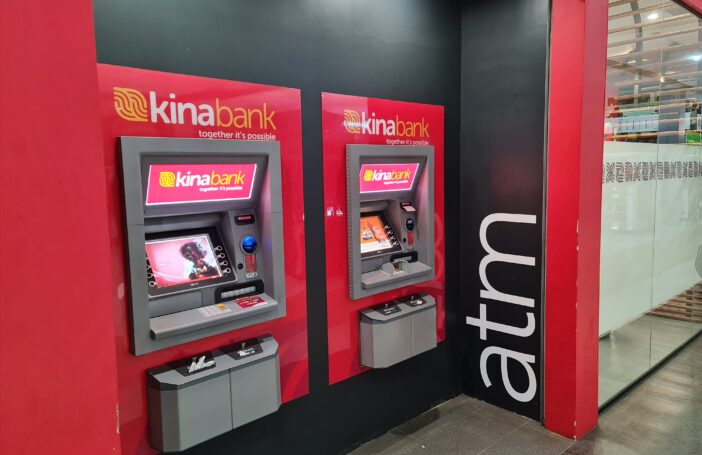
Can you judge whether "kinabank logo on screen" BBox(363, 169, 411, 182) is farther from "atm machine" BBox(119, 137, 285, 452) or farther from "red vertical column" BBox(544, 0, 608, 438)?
"red vertical column" BBox(544, 0, 608, 438)

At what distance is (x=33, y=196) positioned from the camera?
A: 1.23 metres

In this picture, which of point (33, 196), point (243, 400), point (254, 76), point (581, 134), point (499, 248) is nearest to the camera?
point (33, 196)

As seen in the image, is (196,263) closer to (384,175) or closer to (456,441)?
(384,175)

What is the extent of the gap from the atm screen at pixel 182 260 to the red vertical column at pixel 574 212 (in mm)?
2234

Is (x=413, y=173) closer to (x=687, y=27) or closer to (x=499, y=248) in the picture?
(x=499, y=248)

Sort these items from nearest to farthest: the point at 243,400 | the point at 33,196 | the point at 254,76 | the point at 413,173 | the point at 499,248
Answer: the point at 33,196 → the point at 243,400 → the point at 254,76 → the point at 413,173 → the point at 499,248

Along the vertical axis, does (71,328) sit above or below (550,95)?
below

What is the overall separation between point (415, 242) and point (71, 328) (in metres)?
2.48

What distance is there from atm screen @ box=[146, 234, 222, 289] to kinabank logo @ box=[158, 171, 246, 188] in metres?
0.27

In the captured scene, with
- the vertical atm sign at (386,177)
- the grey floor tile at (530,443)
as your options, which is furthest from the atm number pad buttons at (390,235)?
the grey floor tile at (530,443)

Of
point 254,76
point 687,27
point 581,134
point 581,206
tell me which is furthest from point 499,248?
point 687,27

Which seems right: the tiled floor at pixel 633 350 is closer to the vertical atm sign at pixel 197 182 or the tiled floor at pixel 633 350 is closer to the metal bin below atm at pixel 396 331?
the metal bin below atm at pixel 396 331

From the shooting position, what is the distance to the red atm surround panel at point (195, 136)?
2.12 m

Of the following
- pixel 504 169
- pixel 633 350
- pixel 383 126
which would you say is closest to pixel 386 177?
pixel 383 126
